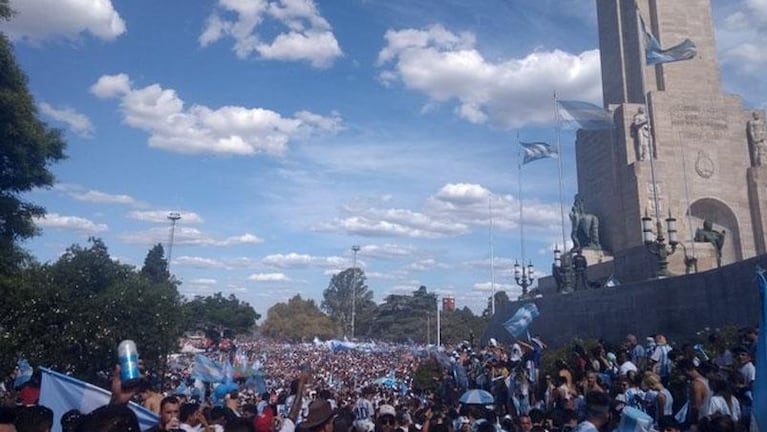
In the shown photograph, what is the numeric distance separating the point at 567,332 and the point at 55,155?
17669 millimetres

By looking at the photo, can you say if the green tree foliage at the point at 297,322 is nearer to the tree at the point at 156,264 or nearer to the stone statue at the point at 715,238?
the tree at the point at 156,264

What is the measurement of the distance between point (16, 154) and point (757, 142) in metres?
28.2

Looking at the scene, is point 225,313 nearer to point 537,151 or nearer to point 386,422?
point 537,151

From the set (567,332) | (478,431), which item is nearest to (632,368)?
(478,431)

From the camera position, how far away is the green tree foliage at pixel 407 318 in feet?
282

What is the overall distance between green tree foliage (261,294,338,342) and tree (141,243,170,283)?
1227 inches

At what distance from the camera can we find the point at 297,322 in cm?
9262

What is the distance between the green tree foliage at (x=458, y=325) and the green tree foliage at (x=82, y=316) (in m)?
55.8

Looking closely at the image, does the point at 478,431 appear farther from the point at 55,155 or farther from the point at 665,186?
the point at 665,186

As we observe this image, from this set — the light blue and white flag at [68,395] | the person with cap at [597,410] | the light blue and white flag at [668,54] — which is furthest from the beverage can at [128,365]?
the light blue and white flag at [668,54]

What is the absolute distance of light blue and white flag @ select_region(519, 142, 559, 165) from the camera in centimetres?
2969

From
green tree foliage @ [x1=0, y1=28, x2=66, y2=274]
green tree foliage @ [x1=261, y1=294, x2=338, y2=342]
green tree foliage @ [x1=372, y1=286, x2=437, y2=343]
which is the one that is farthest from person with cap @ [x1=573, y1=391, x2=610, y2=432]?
green tree foliage @ [x1=261, y1=294, x2=338, y2=342]

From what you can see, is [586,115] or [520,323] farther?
[586,115]

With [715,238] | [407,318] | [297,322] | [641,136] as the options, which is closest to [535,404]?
[715,238]
